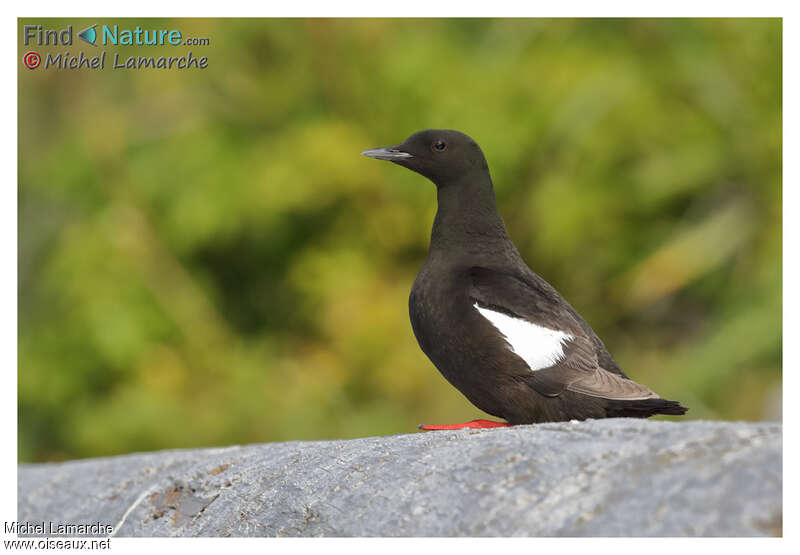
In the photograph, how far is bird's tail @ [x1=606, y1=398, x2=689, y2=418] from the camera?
3598 millimetres

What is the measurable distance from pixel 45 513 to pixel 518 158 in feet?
22.7

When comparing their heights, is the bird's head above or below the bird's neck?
above

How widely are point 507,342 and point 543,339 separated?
170 millimetres

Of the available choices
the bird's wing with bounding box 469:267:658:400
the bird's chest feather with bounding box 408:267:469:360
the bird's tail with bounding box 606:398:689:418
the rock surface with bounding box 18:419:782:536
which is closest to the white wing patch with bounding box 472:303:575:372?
the bird's wing with bounding box 469:267:658:400

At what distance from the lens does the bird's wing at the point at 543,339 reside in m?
3.77

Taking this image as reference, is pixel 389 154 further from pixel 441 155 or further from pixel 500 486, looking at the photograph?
pixel 500 486

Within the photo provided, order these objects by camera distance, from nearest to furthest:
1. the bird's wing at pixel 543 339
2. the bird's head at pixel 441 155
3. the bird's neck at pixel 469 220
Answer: the bird's wing at pixel 543 339, the bird's neck at pixel 469 220, the bird's head at pixel 441 155

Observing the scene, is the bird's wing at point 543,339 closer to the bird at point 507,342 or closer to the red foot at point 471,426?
the bird at point 507,342

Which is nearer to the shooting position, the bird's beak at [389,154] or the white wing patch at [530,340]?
the white wing patch at [530,340]

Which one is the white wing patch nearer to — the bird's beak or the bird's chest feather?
the bird's chest feather

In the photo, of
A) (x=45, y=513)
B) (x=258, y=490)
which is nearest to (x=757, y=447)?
(x=258, y=490)

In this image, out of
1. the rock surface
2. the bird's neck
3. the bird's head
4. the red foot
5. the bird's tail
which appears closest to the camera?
the rock surface

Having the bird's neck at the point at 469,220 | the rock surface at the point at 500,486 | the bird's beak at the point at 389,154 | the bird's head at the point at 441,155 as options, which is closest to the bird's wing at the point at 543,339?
the bird's neck at the point at 469,220

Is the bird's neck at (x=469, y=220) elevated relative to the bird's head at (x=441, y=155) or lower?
lower
